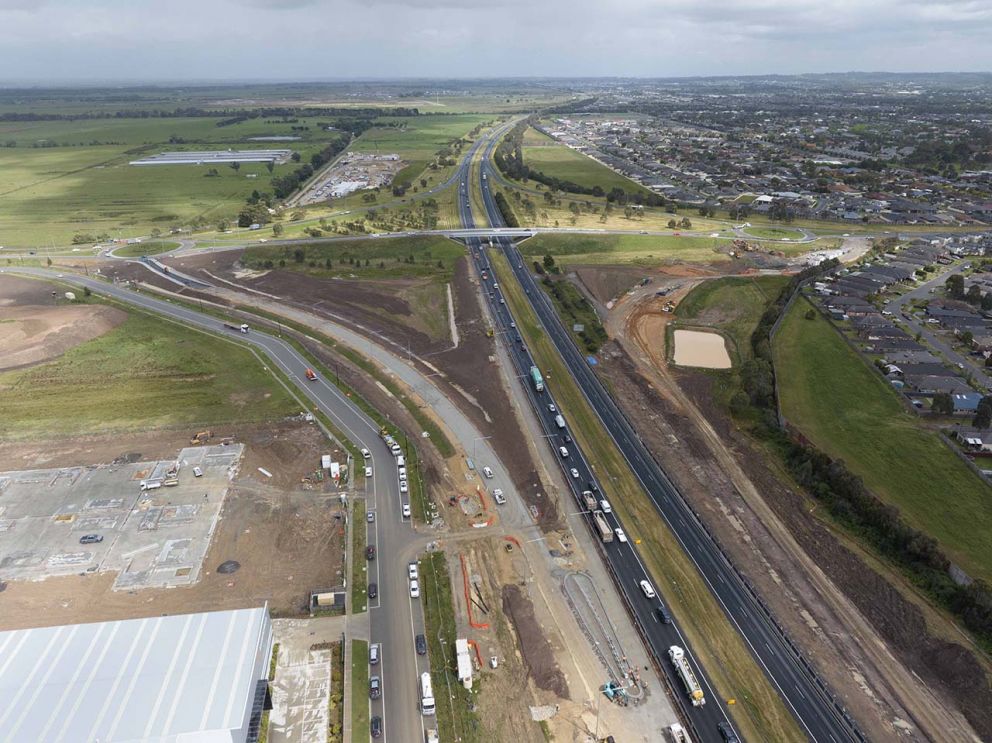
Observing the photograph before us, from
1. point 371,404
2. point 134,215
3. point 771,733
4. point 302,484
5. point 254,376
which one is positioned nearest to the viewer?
point 771,733

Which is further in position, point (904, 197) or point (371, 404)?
point (904, 197)

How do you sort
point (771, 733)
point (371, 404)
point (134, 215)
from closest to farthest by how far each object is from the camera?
point (771, 733) < point (371, 404) < point (134, 215)

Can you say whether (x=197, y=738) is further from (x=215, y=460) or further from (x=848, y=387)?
(x=848, y=387)

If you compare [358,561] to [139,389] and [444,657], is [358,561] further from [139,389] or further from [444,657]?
[139,389]

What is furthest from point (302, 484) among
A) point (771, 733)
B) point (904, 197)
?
point (904, 197)

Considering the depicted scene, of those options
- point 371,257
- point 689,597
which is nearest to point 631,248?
point 371,257

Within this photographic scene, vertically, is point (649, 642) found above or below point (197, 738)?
below

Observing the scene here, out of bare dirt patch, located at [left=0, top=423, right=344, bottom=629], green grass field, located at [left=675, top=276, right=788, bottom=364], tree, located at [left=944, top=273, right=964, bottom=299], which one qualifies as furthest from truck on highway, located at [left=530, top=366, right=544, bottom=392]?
tree, located at [left=944, top=273, right=964, bottom=299]

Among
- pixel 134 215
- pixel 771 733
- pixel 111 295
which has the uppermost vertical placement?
pixel 134 215

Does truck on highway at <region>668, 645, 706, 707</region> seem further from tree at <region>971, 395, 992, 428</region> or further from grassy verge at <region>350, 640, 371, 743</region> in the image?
tree at <region>971, 395, 992, 428</region>
